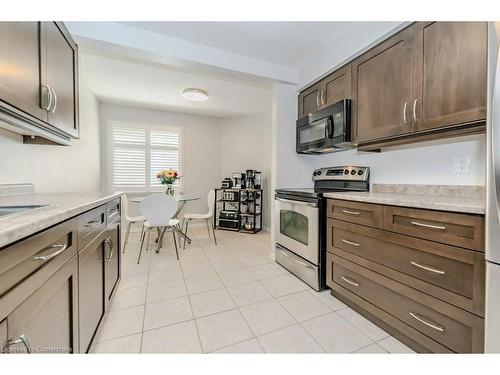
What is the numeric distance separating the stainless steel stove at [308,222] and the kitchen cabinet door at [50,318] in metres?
1.67

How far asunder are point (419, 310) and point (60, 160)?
331 centimetres

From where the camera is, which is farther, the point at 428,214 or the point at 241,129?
the point at 241,129

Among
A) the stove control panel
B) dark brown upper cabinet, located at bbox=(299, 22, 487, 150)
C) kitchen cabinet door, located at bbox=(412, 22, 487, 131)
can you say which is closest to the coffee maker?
the stove control panel

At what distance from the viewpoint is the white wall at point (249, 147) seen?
425 centimetres

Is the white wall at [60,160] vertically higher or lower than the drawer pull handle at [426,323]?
higher

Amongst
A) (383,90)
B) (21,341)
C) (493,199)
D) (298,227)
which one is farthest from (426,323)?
(21,341)

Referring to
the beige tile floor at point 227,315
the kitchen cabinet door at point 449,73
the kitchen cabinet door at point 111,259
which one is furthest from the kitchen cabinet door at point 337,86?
the kitchen cabinet door at point 111,259

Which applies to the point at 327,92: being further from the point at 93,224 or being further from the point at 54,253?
the point at 54,253

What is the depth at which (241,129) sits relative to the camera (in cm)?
459

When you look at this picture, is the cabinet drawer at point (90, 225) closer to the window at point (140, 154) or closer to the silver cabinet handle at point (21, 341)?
the silver cabinet handle at point (21, 341)

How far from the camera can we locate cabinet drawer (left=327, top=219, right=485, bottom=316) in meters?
1.01

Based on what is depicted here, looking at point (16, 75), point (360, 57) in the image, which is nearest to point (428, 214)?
point (360, 57)
